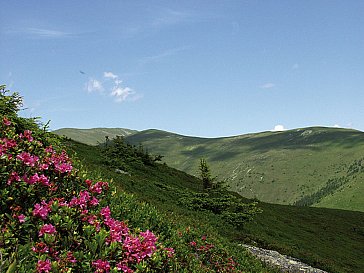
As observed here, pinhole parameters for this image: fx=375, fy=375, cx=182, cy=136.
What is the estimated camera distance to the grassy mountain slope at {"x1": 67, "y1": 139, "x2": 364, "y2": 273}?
29.3 metres

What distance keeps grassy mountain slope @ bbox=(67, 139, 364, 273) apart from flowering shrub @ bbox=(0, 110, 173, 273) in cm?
1148

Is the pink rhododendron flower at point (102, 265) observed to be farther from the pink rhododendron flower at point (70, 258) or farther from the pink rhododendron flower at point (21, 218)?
the pink rhododendron flower at point (21, 218)

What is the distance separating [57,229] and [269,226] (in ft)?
137

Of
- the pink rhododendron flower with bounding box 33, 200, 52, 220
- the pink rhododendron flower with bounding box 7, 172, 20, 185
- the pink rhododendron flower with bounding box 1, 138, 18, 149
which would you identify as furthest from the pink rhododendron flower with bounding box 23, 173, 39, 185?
the pink rhododendron flower with bounding box 1, 138, 18, 149

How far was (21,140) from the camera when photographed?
8953 mm

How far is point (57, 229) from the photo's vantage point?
6.66 meters

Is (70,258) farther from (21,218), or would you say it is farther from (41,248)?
(21,218)

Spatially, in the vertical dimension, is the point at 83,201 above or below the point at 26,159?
below

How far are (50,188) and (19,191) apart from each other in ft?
2.03

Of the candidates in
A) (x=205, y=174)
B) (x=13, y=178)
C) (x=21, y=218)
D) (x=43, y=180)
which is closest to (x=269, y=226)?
(x=205, y=174)

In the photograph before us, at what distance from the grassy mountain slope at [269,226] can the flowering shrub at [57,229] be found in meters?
11.5

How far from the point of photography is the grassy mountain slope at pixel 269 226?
96.1 ft

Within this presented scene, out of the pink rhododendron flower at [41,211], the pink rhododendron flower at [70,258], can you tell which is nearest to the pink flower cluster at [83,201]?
the pink rhododendron flower at [41,211]

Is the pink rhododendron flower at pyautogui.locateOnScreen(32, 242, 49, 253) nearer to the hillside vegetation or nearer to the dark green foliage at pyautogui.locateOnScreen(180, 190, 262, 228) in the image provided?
the hillside vegetation
